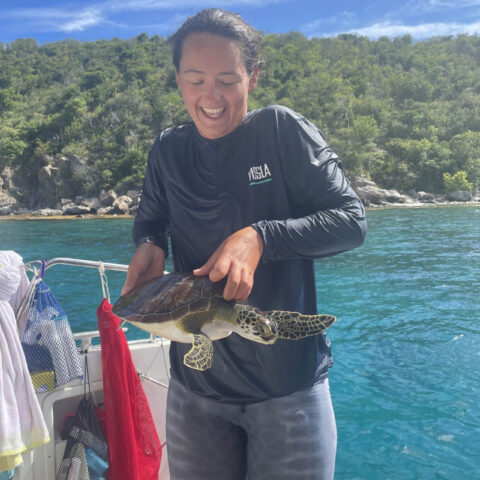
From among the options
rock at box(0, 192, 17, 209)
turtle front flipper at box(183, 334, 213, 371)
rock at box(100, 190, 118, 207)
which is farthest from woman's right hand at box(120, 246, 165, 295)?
rock at box(0, 192, 17, 209)

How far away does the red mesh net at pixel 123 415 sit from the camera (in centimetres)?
235

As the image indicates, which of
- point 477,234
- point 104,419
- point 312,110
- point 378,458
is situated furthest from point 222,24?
point 312,110

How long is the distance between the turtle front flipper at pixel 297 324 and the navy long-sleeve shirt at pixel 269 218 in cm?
10

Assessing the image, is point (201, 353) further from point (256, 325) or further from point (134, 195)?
point (134, 195)

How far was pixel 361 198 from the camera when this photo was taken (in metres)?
38.9

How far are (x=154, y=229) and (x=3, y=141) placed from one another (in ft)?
202

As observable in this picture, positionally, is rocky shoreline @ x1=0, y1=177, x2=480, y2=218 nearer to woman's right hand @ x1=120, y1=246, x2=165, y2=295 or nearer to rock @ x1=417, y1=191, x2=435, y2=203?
rock @ x1=417, y1=191, x2=435, y2=203

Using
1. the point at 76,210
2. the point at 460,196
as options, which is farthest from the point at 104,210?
the point at 460,196

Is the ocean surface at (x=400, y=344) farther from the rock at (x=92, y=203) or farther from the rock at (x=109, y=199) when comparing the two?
the rock at (x=109, y=199)

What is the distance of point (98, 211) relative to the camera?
42062mm

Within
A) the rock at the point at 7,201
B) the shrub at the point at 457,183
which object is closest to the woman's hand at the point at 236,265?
the shrub at the point at 457,183

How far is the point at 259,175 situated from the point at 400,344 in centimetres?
787

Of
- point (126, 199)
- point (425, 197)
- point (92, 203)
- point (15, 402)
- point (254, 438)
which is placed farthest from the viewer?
point (92, 203)

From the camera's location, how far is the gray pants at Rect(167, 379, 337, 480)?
1225 mm
